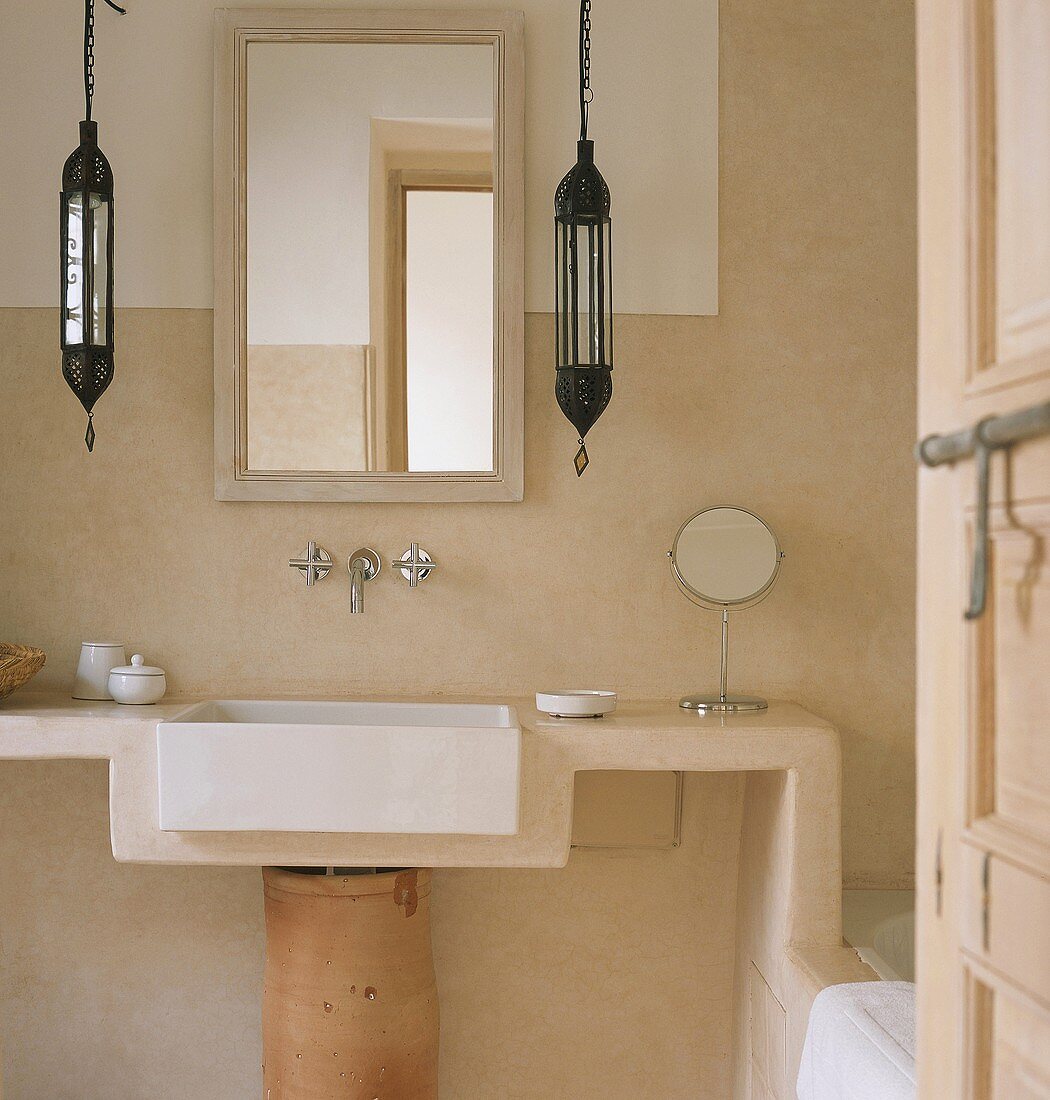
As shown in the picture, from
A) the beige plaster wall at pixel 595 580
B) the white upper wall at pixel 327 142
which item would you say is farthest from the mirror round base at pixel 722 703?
the white upper wall at pixel 327 142

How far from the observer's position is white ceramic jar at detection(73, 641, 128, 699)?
2.02 m

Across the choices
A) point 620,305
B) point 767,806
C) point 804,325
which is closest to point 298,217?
point 620,305

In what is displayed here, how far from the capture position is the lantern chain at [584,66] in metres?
2.03

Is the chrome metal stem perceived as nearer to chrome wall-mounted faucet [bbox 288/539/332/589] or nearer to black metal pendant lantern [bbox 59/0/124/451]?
chrome wall-mounted faucet [bbox 288/539/332/589]

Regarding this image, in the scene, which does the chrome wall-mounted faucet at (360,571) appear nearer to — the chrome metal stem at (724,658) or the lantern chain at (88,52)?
the chrome metal stem at (724,658)

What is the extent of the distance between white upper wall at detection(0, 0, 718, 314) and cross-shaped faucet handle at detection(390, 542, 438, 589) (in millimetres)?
553

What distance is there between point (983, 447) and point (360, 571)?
150 cm

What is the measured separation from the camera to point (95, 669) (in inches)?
A: 79.8

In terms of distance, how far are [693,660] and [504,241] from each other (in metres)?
0.91

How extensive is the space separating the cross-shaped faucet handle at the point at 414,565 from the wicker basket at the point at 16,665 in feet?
2.21

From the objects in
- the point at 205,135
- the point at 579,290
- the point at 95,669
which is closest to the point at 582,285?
the point at 579,290

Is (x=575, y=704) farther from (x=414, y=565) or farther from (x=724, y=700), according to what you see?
(x=414, y=565)


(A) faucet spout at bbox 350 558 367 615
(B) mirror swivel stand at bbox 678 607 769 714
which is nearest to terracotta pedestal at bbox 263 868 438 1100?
(A) faucet spout at bbox 350 558 367 615

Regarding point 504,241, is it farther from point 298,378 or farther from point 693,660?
point 693,660
